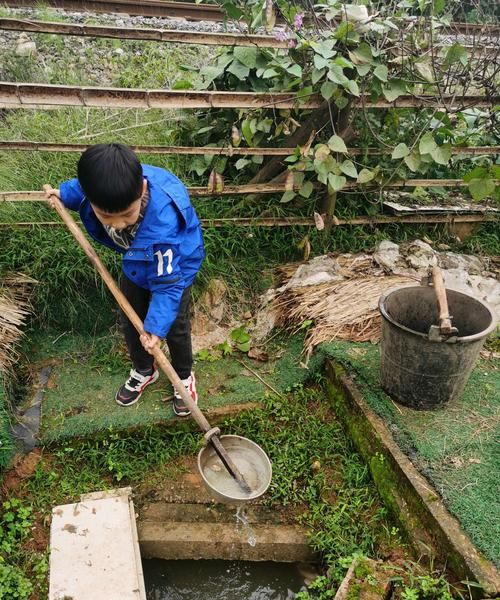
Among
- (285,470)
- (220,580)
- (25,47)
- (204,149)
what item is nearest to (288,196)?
(204,149)

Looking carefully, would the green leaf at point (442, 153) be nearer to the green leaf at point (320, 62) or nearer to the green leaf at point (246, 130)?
the green leaf at point (320, 62)

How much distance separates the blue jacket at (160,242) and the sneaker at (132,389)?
784 mm

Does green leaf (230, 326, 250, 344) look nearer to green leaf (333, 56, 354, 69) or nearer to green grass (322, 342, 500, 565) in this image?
green grass (322, 342, 500, 565)

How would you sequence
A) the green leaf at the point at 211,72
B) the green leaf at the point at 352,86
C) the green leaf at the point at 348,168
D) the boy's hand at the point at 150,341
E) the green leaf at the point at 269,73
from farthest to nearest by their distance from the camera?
the green leaf at the point at 211,72
the green leaf at the point at 348,168
the green leaf at the point at 269,73
the green leaf at the point at 352,86
the boy's hand at the point at 150,341

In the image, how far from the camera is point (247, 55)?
316 centimetres

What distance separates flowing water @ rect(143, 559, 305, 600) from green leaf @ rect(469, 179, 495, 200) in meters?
2.52

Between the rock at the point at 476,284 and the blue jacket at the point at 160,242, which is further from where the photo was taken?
the rock at the point at 476,284

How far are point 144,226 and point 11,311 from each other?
1416 millimetres

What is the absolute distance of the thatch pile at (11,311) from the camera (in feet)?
9.61

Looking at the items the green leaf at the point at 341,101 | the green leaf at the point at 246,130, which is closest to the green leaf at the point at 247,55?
the green leaf at the point at 246,130

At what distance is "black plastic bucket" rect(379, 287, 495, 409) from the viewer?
2418 millimetres

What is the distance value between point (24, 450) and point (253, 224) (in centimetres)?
208

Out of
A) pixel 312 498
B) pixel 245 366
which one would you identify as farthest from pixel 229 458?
pixel 245 366

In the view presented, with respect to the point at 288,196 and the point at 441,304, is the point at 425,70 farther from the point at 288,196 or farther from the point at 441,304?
the point at 441,304
